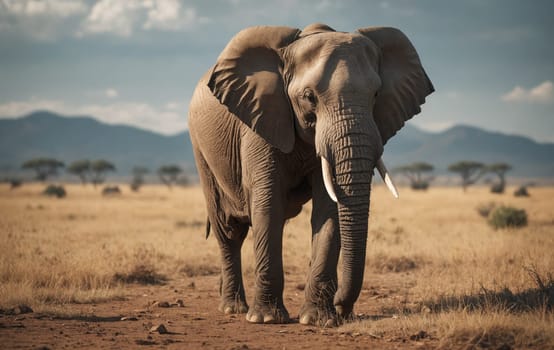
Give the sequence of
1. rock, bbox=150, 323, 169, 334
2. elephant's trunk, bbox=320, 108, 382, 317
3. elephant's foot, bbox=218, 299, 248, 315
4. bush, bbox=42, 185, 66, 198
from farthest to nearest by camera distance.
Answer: bush, bbox=42, 185, 66, 198
elephant's foot, bbox=218, 299, 248, 315
rock, bbox=150, 323, 169, 334
elephant's trunk, bbox=320, 108, 382, 317

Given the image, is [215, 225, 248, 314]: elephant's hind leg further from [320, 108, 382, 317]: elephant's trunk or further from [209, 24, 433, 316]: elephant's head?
[320, 108, 382, 317]: elephant's trunk

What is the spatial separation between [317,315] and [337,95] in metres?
2.76

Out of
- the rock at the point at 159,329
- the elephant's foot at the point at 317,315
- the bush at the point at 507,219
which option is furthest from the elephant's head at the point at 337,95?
the bush at the point at 507,219

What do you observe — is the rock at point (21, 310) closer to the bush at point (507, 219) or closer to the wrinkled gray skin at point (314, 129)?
the wrinkled gray skin at point (314, 129)

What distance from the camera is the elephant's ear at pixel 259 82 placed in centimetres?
805

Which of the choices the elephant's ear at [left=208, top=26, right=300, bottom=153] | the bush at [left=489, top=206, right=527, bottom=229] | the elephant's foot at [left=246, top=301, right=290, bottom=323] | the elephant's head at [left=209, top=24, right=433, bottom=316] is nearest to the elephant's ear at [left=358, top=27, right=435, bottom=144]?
the elephant's head at [left=209, top=24, right=433, bottom=316]

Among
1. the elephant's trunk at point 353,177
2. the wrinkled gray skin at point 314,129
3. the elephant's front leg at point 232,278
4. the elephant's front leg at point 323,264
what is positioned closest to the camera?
the elephant's trunk at point 353,177

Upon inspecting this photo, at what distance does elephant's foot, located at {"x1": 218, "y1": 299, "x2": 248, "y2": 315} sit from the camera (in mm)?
9945

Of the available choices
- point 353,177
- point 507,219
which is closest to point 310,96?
point 353,177

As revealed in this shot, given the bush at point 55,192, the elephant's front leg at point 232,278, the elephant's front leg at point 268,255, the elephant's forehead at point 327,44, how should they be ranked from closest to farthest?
the elephant's forehead at point 327,44
the elephant's front leg at point 268,255
the elephant's front leg at point 232,278
the bush at point 55,192

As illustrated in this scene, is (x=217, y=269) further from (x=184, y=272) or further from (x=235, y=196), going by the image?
(x=235, y=196)

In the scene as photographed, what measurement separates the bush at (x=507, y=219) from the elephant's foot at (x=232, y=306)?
1367 cm

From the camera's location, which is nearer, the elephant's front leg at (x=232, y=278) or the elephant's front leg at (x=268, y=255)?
the elephant's front leg at (x=268, y=255)

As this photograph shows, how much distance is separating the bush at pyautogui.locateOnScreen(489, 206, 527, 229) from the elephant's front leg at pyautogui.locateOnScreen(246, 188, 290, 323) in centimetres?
1478
